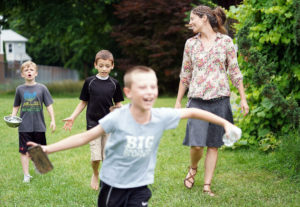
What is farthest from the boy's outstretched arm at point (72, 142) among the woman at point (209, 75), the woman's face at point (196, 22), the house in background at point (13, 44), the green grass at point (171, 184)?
the house in background at point (13, 44)

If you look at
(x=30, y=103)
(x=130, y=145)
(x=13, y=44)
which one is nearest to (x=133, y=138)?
(x=130, y=145)

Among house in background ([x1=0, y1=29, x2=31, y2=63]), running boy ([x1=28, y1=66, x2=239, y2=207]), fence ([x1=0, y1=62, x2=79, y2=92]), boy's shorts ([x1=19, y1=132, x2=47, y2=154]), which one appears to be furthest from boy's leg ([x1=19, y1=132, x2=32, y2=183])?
house in background ([x1=0, y1=29, x2=31, y2=63])

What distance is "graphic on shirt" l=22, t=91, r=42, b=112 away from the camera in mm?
5695

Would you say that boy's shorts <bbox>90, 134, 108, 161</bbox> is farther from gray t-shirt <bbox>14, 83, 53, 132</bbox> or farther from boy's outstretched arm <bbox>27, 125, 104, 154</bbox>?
boy's outstretched arm <bbox>27, 125, 104, 154</bbox>

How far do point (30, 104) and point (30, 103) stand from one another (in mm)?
14

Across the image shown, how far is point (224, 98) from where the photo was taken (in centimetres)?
496

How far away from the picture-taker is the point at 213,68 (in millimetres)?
4867

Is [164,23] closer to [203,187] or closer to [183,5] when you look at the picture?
[183,5]

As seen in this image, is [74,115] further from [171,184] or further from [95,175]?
[171,184]

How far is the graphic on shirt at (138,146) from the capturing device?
3.02 metres

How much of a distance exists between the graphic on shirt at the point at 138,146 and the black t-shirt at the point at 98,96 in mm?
2107

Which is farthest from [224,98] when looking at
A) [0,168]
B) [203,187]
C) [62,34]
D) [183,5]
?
[62,34]

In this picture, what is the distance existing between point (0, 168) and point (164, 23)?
17.9 meters

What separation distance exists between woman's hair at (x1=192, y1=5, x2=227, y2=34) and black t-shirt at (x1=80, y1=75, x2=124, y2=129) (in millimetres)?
1293
